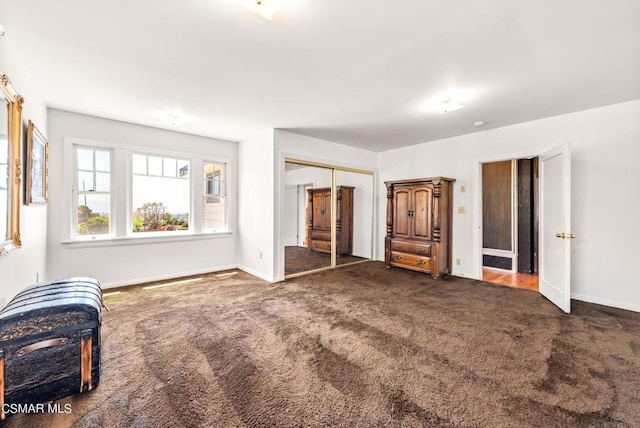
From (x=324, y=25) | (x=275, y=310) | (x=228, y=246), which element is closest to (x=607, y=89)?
(x=324, y=25)

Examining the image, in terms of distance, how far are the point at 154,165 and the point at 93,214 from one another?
1.12 metres

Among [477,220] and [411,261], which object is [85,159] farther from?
[477,220]

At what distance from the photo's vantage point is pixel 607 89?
2.93 metres

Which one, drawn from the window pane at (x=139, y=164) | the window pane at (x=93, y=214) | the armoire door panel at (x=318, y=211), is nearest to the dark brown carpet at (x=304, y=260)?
the armoire door panel at (x=318, y=211)

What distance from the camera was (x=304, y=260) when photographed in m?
5.50

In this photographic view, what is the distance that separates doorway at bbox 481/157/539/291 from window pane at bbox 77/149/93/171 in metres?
6.55

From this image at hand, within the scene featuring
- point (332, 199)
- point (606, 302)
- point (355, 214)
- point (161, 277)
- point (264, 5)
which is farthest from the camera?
point (355, 214)

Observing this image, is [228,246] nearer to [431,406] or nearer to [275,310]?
[275,310]

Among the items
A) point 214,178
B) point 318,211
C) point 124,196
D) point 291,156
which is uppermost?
point 291,156

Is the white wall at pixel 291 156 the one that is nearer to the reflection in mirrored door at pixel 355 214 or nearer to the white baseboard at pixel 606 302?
the reflection in mirrored door at pixel 355 214

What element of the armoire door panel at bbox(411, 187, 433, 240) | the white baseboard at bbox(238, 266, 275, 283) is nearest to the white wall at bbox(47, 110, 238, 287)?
the white baseboard at bbox(238, 266, 275, 283)

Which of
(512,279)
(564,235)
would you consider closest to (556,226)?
(564,235)

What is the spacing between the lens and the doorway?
5086mm

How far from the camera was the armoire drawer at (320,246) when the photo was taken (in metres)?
5.63
